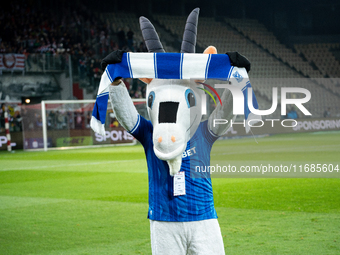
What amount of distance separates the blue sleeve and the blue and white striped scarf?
1.11 ft

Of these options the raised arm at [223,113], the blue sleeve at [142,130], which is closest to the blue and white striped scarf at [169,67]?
the raised arm at [223,113]

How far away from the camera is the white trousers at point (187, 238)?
265 centimetres

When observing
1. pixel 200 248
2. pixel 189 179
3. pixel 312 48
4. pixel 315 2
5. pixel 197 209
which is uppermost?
pixel 315 2

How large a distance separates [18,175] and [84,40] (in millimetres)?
16506

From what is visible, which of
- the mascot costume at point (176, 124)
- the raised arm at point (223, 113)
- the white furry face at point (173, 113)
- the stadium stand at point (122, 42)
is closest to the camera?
the white furry face at point (173, 113)

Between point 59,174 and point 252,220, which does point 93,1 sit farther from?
point 252,220

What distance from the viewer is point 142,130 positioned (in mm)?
2877

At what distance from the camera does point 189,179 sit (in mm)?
2752

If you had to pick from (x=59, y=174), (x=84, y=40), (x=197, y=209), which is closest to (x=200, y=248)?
(x=197, y=209)

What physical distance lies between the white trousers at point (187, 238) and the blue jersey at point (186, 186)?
4 centimetres

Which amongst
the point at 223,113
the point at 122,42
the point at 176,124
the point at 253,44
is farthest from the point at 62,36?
the point at 176,124

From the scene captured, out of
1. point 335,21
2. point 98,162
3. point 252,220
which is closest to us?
point 252,220

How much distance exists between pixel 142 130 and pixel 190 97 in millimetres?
389

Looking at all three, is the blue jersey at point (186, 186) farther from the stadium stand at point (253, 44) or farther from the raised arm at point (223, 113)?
the stadium stand at point (253, 44)
